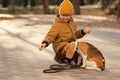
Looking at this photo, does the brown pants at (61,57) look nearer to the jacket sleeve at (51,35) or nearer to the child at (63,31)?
the child at (63,31)

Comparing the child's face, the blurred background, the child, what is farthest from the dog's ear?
the blurred background

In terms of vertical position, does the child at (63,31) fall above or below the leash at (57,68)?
above

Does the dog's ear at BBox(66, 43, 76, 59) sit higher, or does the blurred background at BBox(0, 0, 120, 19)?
the dog's ear at BBox(66, 43, 76, 59)

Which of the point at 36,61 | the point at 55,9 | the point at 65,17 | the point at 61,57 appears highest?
the point at 65,17

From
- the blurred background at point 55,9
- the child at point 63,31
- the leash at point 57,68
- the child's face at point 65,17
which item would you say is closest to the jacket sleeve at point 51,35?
the child at point 63,31

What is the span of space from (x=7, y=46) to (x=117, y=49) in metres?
2.87

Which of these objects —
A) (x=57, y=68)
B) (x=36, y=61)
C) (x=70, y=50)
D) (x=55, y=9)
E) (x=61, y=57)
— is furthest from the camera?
(x=55, y=9)

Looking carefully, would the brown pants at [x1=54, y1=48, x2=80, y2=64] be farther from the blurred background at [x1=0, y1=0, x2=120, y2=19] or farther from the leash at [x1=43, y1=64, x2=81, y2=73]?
the blurred background at [x1=0, y1=0, x2=120, y2=19]

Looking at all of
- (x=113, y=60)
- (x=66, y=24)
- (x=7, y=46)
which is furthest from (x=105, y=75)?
(x=7, y=46)

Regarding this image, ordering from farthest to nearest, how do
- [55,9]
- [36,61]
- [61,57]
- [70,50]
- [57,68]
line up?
[55,9] < [36,61] < [61,57] < [57,68] < [70,50]

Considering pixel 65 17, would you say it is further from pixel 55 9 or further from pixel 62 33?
pixel 55 9

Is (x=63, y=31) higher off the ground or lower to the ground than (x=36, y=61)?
higher

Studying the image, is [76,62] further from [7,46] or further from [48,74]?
[7,46]

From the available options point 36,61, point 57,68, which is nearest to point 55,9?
point 36,61
